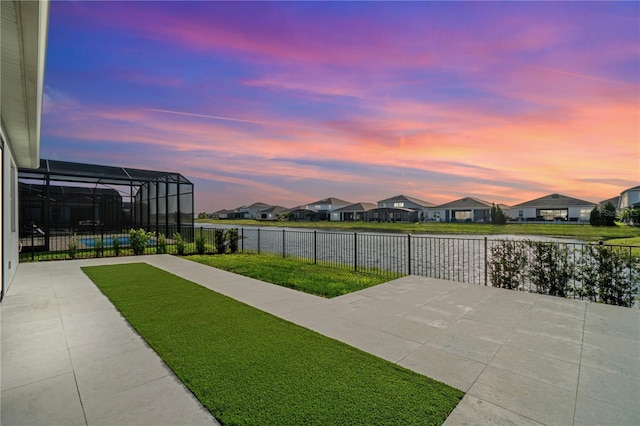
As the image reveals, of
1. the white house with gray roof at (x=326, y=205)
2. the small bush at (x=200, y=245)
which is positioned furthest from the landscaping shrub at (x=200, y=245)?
the white house with gray roof at (x=326, y=205)

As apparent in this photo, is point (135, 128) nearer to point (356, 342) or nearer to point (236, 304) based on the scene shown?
point (236, 304)

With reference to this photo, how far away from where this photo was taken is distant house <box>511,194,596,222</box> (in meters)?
46.1

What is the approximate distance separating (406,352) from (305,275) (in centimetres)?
501

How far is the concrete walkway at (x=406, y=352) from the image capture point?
8.00 feet

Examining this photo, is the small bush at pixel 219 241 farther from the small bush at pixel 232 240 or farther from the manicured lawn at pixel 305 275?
the manicured lawn at pixel 305 275

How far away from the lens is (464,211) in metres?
56.9

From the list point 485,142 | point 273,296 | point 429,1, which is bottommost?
point 273,296

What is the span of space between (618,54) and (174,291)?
11576 mm

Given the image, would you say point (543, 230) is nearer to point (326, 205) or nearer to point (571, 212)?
point (571, 212)

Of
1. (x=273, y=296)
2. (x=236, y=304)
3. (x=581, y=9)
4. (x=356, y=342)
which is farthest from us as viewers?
(x=581, y=9)

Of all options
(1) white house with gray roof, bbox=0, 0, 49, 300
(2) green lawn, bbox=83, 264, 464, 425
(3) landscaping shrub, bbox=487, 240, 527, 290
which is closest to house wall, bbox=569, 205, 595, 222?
(3) landscaping shrub, bbox=487, 240, 527, 290

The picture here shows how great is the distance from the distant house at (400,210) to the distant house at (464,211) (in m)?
→ 2.97

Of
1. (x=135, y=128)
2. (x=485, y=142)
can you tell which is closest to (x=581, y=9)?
(x=485, y=142)

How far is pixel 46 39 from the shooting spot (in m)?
3.25
